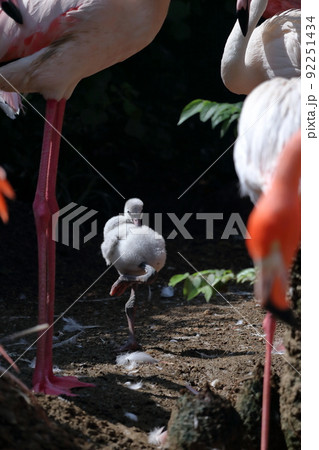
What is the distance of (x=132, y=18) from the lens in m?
2.94

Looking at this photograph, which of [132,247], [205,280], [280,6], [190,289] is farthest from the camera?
[280,6]

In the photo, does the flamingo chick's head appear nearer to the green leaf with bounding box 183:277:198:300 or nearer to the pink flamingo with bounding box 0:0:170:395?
the pink flamingo with bounding box 0:0:170:395

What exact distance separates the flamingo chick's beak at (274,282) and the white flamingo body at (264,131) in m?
0.64

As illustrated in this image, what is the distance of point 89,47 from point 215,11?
11.9 feet

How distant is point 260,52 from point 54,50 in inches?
42.6

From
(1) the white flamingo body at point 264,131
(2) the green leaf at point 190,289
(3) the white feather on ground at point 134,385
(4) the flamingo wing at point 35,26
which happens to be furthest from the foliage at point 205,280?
(1) the white flamingo body at point 264,131

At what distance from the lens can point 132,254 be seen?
3637mm

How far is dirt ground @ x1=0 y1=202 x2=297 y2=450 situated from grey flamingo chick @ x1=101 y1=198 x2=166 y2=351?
240 millimetres

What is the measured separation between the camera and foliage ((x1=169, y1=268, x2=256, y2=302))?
385 centimetres

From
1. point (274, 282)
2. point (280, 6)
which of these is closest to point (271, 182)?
point (274, 282)

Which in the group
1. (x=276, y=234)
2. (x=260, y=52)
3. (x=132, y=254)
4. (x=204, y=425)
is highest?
(x=260, y=52)

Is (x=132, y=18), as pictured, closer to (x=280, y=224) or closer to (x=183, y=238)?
(x=280, y=224)

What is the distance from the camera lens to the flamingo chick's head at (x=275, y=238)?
4.65ft

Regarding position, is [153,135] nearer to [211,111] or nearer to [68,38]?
[211,111]
